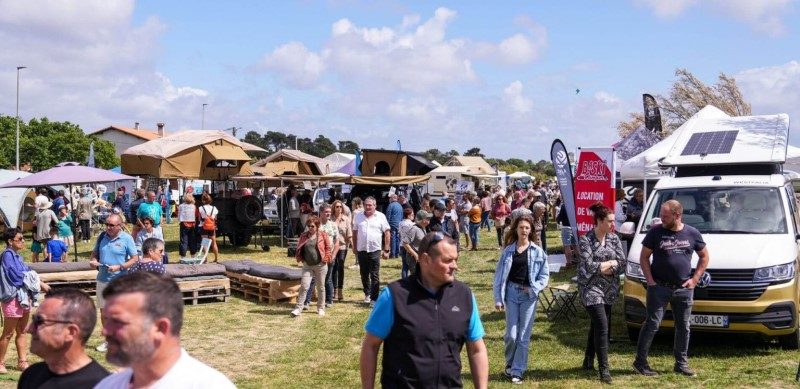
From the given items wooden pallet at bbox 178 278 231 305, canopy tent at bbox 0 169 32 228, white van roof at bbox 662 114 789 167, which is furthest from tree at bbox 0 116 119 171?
white van roof at bbox 662 114 789 167

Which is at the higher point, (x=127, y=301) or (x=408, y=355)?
(x=127, y=301)

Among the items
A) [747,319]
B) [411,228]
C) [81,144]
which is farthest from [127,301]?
[81,144]

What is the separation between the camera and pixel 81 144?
62.7m

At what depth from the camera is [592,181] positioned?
12.1 m

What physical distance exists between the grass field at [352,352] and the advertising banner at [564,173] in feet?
6.00

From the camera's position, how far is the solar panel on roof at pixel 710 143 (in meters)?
9.88

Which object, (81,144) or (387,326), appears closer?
(387,326)

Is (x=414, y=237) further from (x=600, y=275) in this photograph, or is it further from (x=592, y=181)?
(x=600, y=275)

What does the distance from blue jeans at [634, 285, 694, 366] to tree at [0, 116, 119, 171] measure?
59327 mm

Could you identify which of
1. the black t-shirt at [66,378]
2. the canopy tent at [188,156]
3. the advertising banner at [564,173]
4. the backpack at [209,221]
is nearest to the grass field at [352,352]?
the advertising banner at [564,173]

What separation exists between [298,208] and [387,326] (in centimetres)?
1825

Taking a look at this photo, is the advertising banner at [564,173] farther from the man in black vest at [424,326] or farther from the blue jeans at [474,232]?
the blue jeans at [474,232]

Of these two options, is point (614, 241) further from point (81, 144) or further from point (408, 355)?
point (81, 144)

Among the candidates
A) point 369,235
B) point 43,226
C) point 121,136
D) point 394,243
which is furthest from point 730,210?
point 121,136
